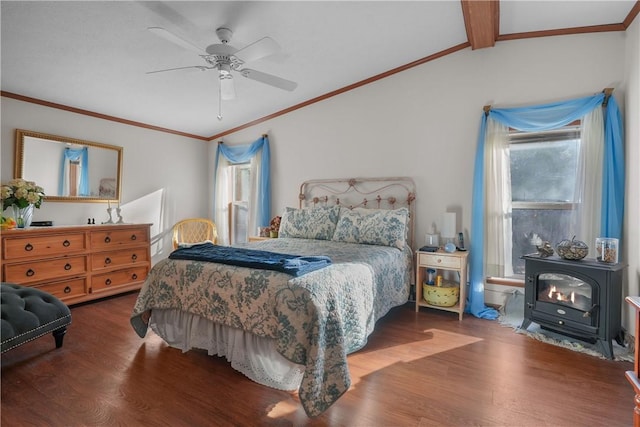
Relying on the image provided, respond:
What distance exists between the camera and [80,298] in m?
3.56

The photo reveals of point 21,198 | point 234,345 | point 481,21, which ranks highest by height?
point 481,21

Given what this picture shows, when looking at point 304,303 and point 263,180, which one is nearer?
point 304,303

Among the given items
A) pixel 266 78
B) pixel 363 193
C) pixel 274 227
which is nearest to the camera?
pixel 266 78

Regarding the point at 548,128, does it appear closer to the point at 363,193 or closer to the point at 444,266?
the point at 444,266

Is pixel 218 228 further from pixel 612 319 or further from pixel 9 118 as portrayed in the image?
pixel 612 319

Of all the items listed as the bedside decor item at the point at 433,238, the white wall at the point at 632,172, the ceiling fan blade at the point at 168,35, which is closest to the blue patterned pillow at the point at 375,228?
the bedside decor item at the point at 433,238

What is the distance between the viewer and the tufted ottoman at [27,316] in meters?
2.05

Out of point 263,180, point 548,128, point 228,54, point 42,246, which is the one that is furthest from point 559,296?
point 42,246

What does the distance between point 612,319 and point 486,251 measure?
114 cm

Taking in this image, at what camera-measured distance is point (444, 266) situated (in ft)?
10.6

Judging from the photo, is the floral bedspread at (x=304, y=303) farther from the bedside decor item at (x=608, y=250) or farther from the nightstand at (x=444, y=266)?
the bedside decor item at (x=608, y=250)

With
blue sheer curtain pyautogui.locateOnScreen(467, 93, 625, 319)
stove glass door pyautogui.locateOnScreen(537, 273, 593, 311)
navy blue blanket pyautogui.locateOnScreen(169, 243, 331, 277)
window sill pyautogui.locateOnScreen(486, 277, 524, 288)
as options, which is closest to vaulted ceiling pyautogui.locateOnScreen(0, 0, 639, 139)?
Answer: blue sheer curtain pyautogui.locateOnScreen(467, 93, 625, 319)

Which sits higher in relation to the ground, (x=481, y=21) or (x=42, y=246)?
(x=481, y=21)

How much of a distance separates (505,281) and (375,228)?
1.49 meters
